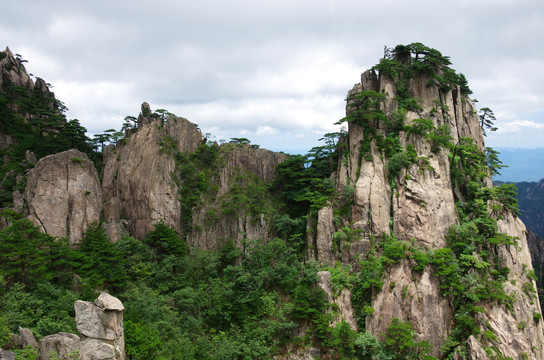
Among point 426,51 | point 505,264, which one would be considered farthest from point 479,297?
point 426,51

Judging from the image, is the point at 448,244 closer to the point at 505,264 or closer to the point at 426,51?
the point at 505,264

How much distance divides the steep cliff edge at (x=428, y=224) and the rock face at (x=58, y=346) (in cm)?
2092

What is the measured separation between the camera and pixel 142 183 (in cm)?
3656

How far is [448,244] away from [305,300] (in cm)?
1375

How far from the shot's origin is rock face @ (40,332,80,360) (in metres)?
19.5

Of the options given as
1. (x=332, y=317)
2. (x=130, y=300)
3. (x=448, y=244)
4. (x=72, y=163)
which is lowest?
(x=332, y=317)

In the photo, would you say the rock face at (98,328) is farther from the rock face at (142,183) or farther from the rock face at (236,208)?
the rock face at (236,208)

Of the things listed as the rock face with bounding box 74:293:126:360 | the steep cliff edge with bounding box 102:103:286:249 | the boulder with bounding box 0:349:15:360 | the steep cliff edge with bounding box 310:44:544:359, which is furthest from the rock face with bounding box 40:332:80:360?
the steep cliff edge with bounding box 310:44:544:359

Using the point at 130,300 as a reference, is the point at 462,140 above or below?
above

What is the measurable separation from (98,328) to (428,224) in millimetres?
27009

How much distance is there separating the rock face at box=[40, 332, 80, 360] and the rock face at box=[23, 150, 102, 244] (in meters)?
12.7

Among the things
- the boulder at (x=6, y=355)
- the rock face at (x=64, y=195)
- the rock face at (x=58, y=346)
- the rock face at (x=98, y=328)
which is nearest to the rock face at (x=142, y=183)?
the rock face at (x=64, y=195)

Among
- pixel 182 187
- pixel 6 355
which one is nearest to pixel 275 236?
pixel 182 187

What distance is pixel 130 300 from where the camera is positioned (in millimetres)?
26844
